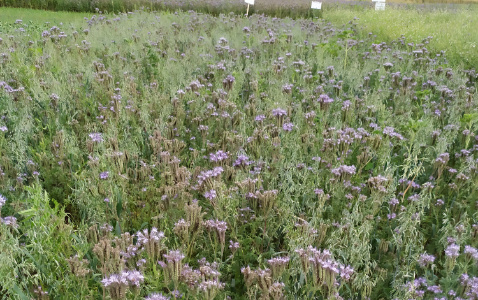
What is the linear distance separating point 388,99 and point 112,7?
13558 mm

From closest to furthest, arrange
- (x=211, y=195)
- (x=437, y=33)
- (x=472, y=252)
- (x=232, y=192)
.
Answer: (x=472, y=252), (x=211, y=195), (x=232, y=192), (x=437, y=33)

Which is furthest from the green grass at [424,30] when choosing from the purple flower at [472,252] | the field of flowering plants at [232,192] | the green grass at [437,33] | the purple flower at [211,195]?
the purple flower at [211,195]

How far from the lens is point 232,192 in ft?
8.36

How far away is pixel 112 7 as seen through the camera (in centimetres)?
1559

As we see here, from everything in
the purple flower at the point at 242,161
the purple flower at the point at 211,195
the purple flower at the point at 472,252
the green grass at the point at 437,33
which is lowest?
the purple flower at the point at 472,252

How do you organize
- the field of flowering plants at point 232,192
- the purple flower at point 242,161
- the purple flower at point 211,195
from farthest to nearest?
the purple flower at point 242,161, the purple flower at point 211,195, the field of flowering plants at point 232,192

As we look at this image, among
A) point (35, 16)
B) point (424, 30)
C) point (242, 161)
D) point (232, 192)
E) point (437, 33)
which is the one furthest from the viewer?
point (35, 16)

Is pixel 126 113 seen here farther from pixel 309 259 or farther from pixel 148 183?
pixel 309 259

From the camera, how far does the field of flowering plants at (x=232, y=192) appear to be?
2.03 metres

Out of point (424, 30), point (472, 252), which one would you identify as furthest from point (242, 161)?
point (424, 30)

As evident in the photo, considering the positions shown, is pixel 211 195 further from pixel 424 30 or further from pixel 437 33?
pixel 424 30

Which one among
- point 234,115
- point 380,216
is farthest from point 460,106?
point 234,115

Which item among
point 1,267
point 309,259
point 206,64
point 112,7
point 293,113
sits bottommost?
point 1,267

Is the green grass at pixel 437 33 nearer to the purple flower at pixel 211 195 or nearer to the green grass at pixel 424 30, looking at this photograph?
the green grass at pixel 424 30
